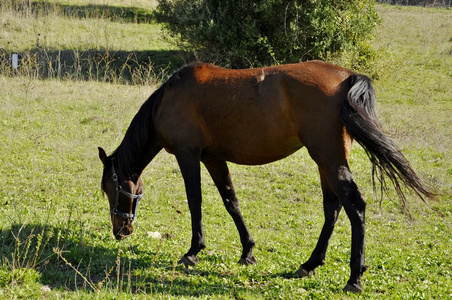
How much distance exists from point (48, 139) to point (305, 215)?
550 centimetres

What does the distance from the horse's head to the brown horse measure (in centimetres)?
1

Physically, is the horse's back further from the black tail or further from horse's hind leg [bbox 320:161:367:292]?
horse's hind leg [bbox 320:161:367:292]

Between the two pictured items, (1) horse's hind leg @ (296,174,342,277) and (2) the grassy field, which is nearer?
(2) the grassy field

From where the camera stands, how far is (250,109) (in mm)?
5473

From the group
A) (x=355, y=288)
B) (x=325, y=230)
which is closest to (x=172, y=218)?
(x=325, y=230)

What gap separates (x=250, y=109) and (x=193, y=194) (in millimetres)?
1176

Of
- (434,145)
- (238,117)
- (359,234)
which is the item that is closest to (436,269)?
(359,234)

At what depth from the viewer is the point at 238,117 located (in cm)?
556

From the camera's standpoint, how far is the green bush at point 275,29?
16.5 metres

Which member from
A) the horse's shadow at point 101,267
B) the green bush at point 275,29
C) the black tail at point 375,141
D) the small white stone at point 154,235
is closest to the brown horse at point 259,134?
the black tail at point 375,141

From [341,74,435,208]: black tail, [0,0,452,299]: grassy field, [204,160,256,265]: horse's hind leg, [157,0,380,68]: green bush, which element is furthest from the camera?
[157,0,380,68]: green bush

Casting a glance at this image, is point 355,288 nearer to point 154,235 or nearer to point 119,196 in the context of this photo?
point 154,235

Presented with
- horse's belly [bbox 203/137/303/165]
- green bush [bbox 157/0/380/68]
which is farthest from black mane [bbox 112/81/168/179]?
green bush [bbox 157/0/380/68]

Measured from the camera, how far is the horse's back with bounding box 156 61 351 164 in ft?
17.0
